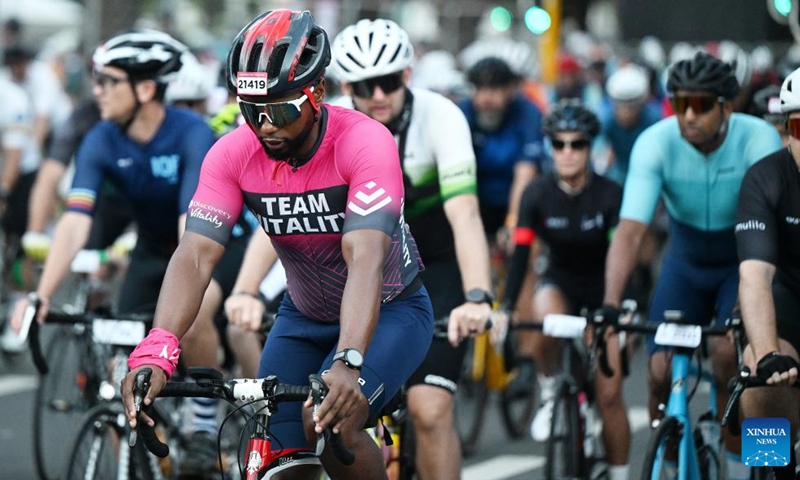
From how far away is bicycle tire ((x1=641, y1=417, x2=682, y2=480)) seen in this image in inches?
240

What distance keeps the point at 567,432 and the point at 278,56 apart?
11.6 feet

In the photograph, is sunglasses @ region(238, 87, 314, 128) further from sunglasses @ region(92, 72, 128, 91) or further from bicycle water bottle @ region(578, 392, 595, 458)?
bicycle water bottle @ region(578, 392, 595, 458)

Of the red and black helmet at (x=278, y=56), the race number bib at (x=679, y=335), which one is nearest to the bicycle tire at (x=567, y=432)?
the race number bib at (x=679, y=335)

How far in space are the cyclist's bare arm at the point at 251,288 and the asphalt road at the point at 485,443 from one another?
2.71 metres

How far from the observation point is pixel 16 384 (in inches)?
481

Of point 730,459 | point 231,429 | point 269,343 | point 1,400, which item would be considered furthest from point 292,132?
point 1,400

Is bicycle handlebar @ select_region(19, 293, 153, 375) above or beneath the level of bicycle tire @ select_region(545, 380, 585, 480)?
above

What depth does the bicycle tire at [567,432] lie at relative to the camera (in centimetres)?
771

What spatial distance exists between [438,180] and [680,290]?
4.27 feet

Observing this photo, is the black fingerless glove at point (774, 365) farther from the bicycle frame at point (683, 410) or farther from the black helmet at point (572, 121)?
the black helmet at point (572, 121)

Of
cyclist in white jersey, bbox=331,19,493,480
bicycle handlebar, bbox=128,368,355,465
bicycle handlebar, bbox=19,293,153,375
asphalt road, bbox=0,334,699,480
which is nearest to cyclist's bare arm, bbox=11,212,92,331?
bicycle handlebar, bbox=19,293,153,375

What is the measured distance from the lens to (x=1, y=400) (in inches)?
452

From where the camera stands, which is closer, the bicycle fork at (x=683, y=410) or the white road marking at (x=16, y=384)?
the bicycle fork at (x=683, y=410)

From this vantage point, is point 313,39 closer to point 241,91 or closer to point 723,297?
point 241,91
